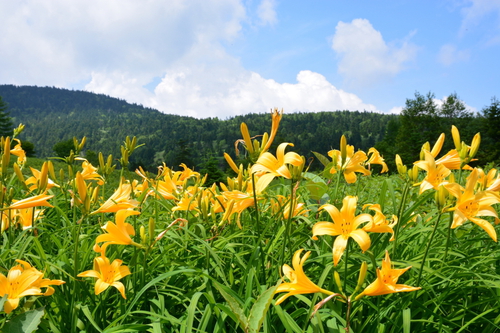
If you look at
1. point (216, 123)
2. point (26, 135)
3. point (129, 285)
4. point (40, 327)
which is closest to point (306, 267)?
point (129, 285)

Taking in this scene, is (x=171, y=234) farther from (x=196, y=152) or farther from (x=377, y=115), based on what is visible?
(x=377, y=115)

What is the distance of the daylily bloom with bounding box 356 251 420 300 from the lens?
0.93 m

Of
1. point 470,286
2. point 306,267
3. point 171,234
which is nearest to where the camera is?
point 470,286

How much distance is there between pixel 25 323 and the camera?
108 centimetres

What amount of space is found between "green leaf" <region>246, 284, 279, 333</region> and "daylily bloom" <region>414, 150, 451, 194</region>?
79cm

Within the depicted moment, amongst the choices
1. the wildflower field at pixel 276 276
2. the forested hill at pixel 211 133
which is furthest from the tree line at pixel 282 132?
the wildflower field at pixel 276 276

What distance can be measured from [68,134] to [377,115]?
579 ft

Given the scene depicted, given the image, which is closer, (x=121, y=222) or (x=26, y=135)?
(x=121, y=222)

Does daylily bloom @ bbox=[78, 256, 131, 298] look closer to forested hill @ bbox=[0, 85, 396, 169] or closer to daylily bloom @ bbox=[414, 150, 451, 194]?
daylily bloom @ bbox=[414, 150, 451, 194]

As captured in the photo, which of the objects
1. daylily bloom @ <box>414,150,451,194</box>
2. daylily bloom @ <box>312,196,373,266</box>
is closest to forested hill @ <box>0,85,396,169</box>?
daylily bloom @ <box>414,150,451,194</box>

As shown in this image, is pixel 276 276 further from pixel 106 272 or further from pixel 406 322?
pixel 106 272

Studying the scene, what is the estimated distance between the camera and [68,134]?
18325 centimetres

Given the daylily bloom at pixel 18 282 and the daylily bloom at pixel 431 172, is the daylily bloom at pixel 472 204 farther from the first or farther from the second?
the daylily bloom at pixel 18 282

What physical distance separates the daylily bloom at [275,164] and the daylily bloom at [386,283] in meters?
0.44
